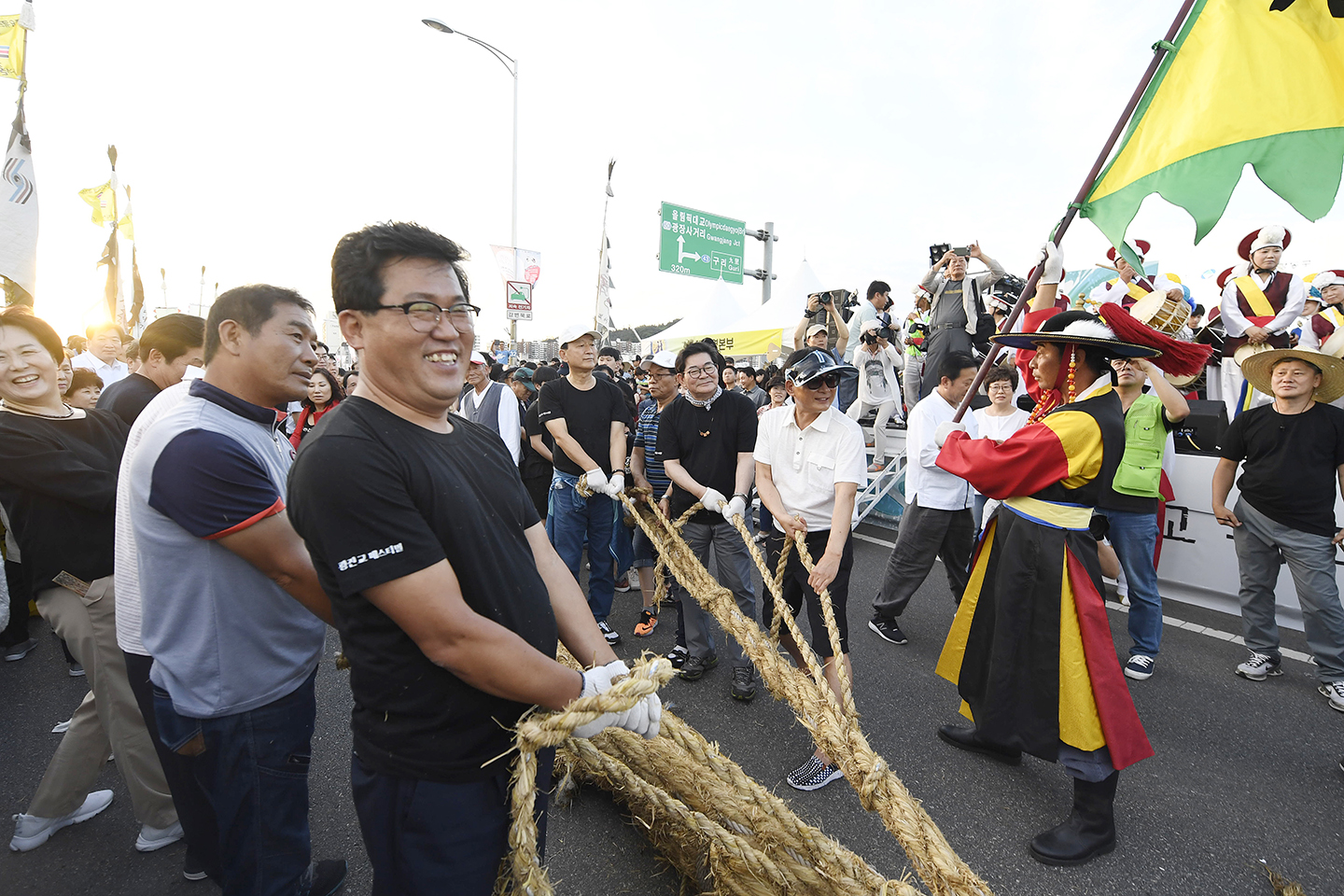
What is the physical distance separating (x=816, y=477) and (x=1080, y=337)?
51.2 inches

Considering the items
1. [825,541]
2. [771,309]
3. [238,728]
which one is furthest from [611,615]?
[771,309]

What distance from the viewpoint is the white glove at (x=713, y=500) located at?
11.8 ft

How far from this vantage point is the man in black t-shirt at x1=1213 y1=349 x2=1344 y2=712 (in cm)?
342

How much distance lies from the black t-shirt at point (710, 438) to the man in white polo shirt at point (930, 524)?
1397 millimetres

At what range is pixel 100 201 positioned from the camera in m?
10.8

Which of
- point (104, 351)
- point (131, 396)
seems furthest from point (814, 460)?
point (104, 351)

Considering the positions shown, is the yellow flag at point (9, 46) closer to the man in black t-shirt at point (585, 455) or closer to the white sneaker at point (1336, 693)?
the man in black t-shirt at point (585, 455)

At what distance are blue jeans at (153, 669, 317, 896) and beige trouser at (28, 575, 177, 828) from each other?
0.93 metres

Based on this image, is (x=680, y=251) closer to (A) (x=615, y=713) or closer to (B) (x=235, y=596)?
(B) (x=235, y=596)

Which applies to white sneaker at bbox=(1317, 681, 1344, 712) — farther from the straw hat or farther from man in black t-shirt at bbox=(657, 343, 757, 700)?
Result: man in black t-shirt at bbox=(657, 343, 757, 700)

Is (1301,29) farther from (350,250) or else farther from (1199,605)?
(1199,605)

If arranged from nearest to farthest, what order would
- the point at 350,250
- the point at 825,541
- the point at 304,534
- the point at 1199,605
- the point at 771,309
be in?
the point at 304,534, the point at 350,250, the point at 825,541, the point at 1199,605, the point at 771,309

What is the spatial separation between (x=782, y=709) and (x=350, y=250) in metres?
3.14

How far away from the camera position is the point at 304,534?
3.83ft
